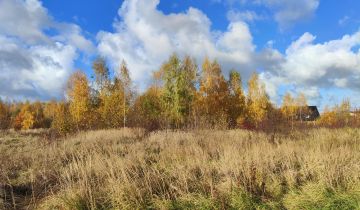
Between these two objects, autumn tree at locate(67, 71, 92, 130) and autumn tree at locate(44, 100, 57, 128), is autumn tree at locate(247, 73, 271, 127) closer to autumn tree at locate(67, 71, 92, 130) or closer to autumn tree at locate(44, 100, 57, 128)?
autumn tree at locate(67, 71, 92, 130)

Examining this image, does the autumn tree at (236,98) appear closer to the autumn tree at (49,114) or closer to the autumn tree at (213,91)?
the autumn tree at (213,91)

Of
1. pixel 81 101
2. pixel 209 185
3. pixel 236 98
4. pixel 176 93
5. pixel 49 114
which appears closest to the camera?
pixel 209 185

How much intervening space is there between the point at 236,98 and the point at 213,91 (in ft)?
9.27

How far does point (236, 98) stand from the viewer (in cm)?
3584

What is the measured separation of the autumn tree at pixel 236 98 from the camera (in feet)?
114

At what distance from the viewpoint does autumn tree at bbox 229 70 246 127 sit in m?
34.7

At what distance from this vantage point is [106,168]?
7363mm

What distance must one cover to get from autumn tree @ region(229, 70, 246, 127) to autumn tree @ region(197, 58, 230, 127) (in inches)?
37.1

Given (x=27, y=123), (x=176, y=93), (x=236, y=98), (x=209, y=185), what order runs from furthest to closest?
(x=27, y=123) < (x=236, y=98) < (x=176, y=93) < (x=209, y=185)

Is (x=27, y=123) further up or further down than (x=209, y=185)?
further up

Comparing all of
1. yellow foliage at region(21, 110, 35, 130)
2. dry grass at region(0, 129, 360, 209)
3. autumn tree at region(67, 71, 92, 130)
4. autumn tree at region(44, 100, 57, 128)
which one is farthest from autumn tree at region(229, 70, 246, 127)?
yellow foliage at region(21, 110, 35, 130)

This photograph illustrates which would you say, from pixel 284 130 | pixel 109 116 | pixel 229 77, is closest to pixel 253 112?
pixel 229 77

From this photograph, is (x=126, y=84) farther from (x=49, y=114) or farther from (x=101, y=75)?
(x=49, y=114)

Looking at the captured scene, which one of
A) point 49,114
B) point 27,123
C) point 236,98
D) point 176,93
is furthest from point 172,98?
point 49,114
